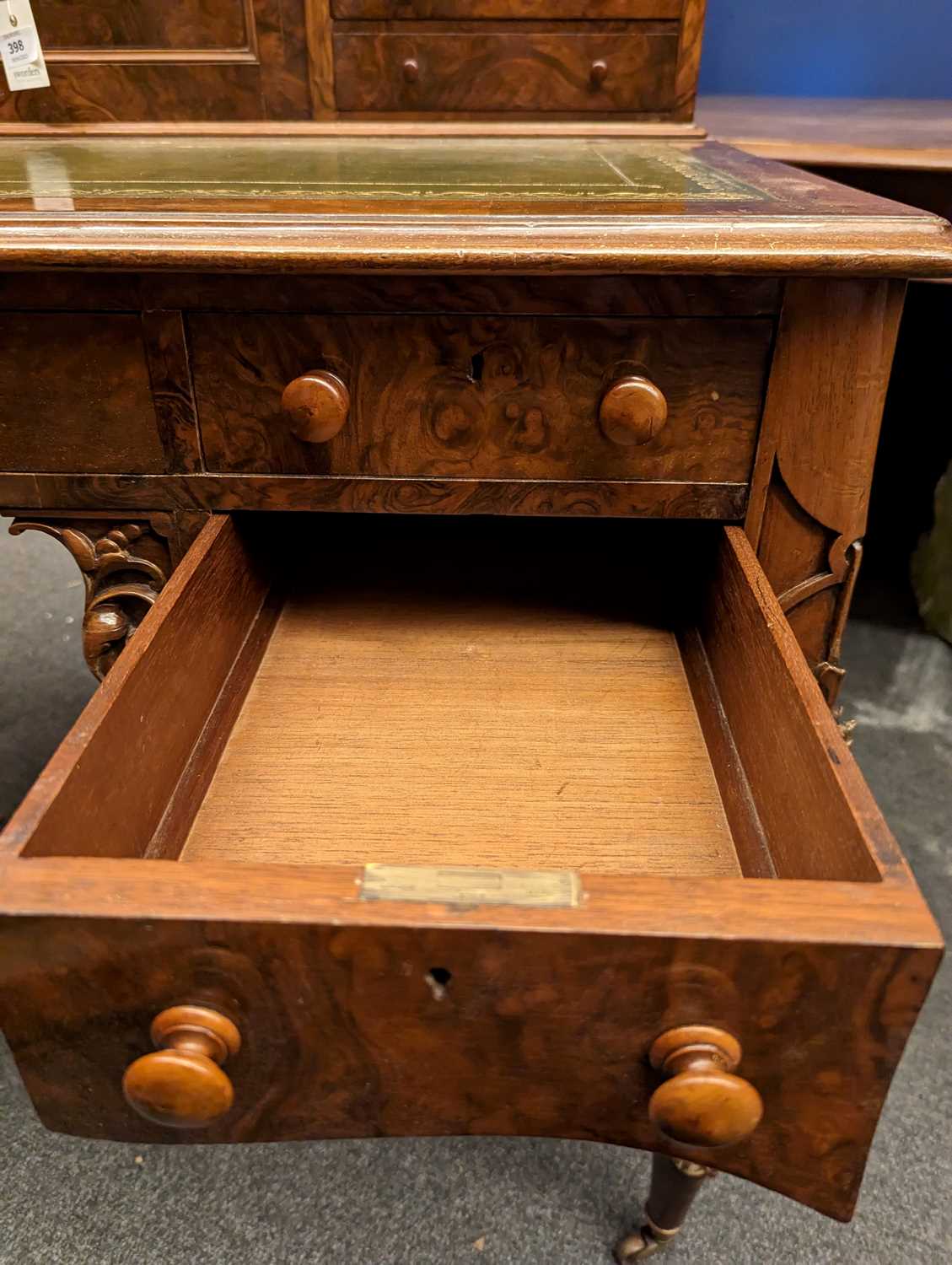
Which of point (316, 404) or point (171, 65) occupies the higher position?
point (171, 65)

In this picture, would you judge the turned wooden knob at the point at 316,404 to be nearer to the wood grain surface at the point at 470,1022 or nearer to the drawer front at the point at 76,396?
the drawer front at the point at 76,396

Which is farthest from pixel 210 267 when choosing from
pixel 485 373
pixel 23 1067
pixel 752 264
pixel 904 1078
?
pixel 904 1078

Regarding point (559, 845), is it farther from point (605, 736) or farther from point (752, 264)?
point (752, 264)

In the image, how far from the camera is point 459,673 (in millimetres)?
750

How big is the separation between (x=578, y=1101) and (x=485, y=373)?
1.38ft

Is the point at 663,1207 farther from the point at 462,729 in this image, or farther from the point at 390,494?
the point at 390,494

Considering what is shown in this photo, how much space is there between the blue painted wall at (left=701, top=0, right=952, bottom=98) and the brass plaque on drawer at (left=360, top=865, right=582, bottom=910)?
61.8 inches

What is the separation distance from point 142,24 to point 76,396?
53cm

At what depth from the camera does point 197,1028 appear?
0.39 m

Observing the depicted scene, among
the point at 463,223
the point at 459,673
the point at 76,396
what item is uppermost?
→ the point at 463,223

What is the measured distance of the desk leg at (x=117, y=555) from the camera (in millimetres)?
689

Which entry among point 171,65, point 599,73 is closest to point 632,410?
point 599,73

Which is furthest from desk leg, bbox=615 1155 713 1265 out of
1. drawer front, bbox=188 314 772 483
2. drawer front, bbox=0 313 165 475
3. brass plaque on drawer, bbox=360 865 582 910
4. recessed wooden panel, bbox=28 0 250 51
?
recessed wooden panel, bbox=28 0 250 51

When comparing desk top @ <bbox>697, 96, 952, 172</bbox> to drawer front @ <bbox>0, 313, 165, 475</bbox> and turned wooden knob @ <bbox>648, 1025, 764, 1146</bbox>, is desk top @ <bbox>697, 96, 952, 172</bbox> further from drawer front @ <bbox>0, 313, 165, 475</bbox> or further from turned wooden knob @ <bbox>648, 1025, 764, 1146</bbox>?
turned wooden knob @ <bbox>648, 1025, 764, 1146</bbox>
